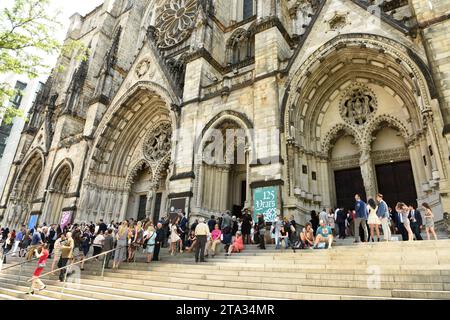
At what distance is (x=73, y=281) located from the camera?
7191mm

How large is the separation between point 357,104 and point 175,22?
17.0 m

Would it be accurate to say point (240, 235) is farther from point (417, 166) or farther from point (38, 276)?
point (417, 166)

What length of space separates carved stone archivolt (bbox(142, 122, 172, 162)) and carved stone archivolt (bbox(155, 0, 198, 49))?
24.9ft

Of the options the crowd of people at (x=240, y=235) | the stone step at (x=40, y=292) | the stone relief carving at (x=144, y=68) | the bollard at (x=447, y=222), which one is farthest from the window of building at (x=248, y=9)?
the stone step at (x=40, y=292)

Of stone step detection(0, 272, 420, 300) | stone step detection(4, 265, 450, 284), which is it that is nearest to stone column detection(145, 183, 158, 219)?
stone step detection(4, 265, 450, 284)

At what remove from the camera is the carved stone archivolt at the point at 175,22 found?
2202 cm

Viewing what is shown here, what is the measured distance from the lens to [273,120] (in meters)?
11.7

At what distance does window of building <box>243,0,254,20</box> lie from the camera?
66.6 ft

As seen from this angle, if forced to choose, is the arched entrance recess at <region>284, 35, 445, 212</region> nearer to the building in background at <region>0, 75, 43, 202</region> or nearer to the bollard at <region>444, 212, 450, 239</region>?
the bollard at <region>444, 212, 450, 239</region>

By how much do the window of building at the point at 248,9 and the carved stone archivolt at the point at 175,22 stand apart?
3.87 metres

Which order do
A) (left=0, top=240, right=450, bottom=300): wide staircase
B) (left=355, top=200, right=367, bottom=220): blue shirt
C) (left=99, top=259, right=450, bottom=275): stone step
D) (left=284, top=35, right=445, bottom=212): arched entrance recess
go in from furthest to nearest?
(left=284, top=35, right=445, bottom=212): arched entrance recess → (left=355, top=200, right=367, bottom=220): blue shirt → (left=99, top=259, right=450, bottom=275): stone step → (left=0, top=240, right=450, bottom=300): wide staircase

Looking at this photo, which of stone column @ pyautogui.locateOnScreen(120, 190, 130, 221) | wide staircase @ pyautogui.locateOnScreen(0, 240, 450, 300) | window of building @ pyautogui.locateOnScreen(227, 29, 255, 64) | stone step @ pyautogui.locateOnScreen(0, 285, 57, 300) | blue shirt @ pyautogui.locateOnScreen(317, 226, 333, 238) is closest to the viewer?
wide staircase @ pyautogui.locateOnScreen(0, 240, 450, 300)

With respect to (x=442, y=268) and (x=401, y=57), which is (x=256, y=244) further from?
(x=401, y=57)

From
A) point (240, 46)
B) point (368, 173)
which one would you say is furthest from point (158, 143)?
point (368, 173)
